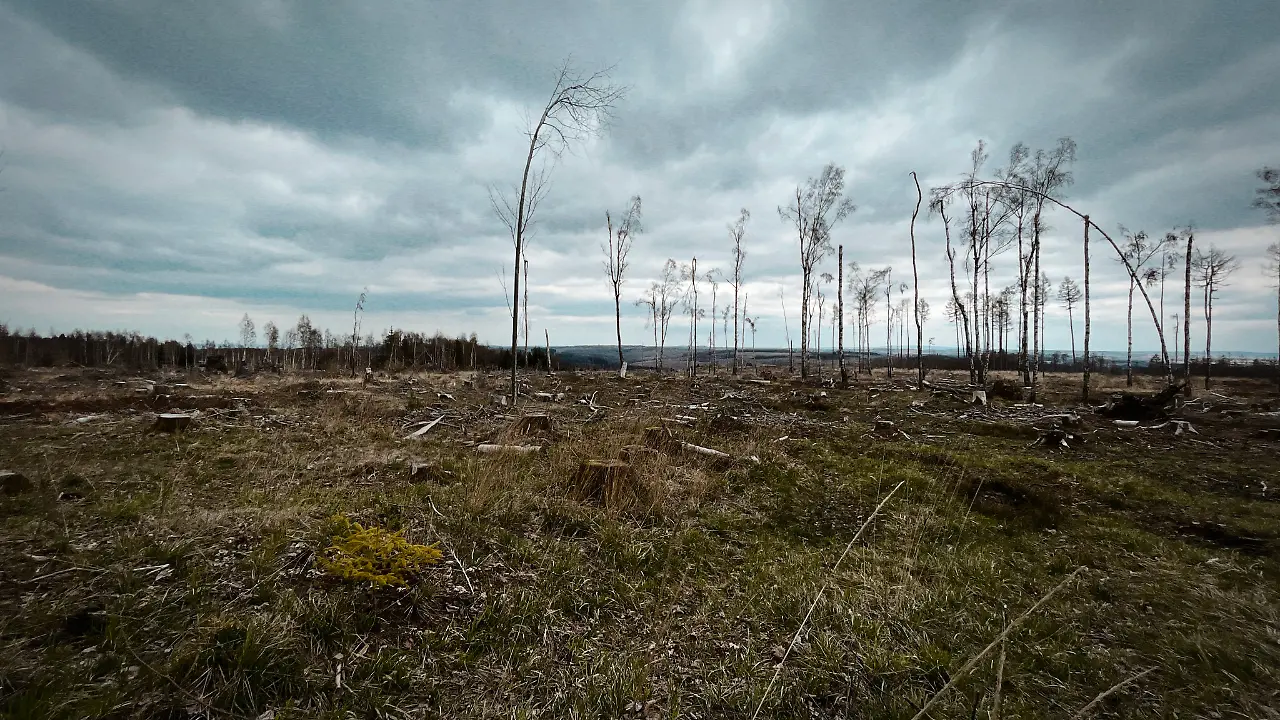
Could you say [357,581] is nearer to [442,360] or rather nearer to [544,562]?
[544,562]

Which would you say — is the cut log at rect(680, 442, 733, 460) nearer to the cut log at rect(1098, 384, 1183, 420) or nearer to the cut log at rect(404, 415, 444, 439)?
the cut log at rect(404, 415, 444, 439)

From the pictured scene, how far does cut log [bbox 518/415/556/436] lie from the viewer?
10789 mm

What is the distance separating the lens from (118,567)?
146 inches

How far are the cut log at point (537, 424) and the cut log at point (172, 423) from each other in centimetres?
712

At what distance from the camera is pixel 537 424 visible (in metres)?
11.1

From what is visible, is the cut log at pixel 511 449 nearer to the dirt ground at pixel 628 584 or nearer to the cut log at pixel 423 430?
the dirt ground at pixel 628 584

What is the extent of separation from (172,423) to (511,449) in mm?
7749

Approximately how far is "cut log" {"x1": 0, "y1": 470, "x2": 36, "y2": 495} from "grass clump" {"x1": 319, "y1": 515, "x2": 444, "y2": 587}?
4.82 m

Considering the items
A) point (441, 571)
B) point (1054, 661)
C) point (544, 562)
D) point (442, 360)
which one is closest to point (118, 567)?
point (441, 571)

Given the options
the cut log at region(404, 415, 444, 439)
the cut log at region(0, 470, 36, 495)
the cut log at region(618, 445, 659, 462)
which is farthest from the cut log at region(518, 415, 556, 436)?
the cut log at region(0, 470, 36, 495)

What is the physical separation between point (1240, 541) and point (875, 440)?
20.3 ft

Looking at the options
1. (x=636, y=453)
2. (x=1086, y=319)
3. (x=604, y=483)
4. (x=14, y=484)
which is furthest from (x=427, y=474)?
(x=1086, y=319)

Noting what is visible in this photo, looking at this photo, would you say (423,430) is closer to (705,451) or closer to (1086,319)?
(705,451)

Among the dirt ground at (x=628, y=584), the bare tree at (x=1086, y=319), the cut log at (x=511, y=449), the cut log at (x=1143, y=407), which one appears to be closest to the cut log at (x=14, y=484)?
the dirt ground at (x=628, y=584)
